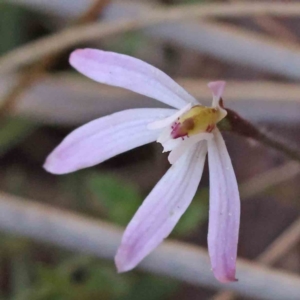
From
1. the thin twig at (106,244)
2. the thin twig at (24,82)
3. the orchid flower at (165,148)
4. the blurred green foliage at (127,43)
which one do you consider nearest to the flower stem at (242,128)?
the orchid flower at (165,148)

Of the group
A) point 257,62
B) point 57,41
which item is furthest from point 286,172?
point 57,41

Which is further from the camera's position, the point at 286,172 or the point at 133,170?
the point at 133,170

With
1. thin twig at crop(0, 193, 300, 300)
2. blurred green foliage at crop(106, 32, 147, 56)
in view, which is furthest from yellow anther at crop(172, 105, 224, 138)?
blurred green foliage at crop(106, 32, 147, 56)

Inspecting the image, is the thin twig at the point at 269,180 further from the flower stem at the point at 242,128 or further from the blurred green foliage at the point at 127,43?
the flower stem at the point at 242,128

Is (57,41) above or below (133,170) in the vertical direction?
below

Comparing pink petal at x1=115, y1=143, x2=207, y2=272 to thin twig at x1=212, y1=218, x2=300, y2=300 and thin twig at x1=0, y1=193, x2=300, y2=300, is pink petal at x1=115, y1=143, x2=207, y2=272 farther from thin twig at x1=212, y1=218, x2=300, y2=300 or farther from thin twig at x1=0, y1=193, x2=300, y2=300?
thin twig at x1=212, y1=218, x2=300, y2=300

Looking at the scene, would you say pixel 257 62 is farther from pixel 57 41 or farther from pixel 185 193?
pixel 185 193
